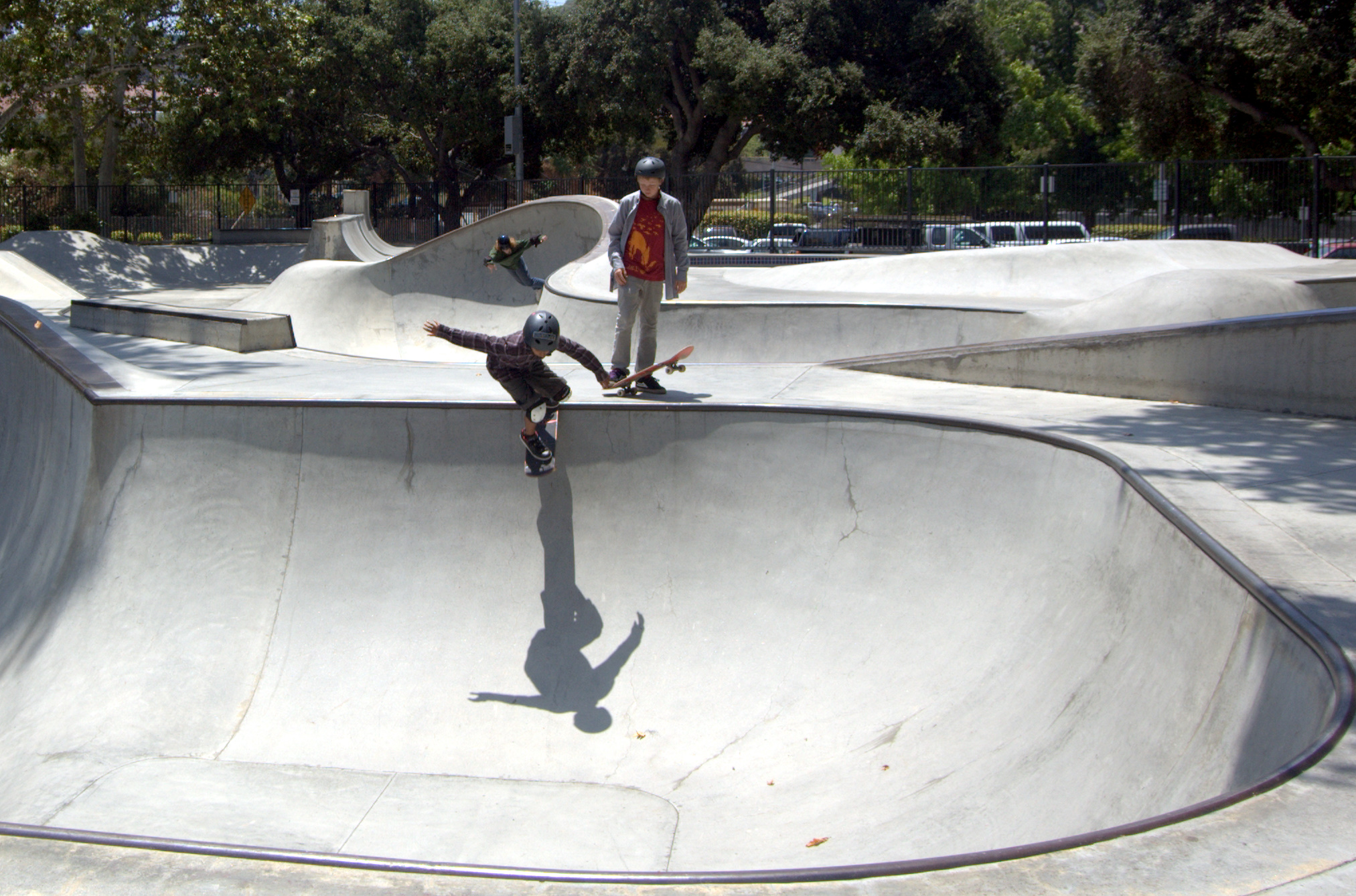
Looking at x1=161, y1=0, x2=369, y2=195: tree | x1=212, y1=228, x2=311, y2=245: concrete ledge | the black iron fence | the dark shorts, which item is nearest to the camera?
the dark shorts

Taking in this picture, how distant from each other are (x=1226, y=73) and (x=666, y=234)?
981 inches

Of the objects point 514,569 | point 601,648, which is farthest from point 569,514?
point 601,648

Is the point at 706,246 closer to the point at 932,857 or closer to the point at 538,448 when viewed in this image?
the point at 538,448

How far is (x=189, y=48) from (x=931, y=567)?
26.0 meters

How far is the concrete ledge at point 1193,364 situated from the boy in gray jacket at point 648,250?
245 centimetres

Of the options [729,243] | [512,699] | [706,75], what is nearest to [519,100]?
[706,75]

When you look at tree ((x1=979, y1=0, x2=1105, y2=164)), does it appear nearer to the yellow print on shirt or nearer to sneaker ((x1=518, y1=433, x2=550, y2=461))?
the yellow print on shirt

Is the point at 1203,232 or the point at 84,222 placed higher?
the point at 84,222

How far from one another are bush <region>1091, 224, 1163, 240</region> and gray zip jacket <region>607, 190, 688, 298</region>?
16768mm

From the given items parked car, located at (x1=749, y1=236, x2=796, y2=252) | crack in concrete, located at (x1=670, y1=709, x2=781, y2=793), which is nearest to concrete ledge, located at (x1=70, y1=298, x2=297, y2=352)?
crack in concrete, located at (x1=670, y1=709, x2=781, y2=793)

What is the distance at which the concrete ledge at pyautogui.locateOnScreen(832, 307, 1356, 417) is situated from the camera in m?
6.56

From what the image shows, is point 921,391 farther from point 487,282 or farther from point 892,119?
point 892,119

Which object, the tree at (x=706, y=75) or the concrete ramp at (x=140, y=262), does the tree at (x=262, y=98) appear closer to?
the concrete ramp at (x=140, y=262)

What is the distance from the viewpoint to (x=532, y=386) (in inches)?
240
